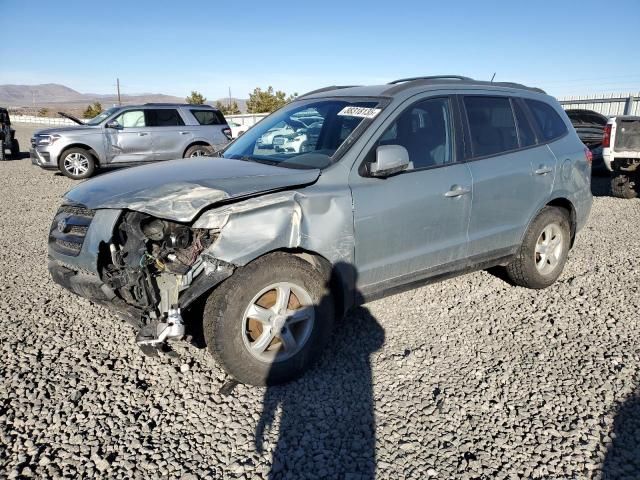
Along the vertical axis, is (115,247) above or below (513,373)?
above

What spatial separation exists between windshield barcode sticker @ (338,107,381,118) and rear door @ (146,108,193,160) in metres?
9.34

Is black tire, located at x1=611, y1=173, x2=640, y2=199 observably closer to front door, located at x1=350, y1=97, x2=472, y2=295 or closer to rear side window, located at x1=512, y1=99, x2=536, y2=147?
rear side window, located at x1=512, y1=99, x2=536, y2=147

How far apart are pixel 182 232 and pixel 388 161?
140cm

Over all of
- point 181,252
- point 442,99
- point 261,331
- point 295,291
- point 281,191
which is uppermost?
point 442,99

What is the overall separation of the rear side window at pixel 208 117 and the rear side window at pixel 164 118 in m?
0.46

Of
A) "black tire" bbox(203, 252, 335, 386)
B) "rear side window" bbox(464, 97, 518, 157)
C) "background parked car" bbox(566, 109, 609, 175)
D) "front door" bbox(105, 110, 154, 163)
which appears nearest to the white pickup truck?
"background parked car" bbox(566, 109, 609, 175)

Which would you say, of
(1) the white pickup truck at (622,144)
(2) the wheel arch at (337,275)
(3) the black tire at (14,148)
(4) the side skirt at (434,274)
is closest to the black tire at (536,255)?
(4) the side skirt at (434,274)

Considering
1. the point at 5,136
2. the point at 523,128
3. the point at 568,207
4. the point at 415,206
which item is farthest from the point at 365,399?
the point at 5,136

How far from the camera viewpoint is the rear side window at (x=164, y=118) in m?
12.1

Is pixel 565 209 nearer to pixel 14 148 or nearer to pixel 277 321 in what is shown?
pixel 277 321

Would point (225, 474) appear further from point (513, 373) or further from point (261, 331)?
point (513, 373)

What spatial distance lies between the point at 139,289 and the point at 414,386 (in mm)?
1814

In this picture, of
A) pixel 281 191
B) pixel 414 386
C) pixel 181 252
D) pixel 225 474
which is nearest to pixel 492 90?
pixel 281 191

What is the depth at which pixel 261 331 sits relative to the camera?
3047 millimetres
